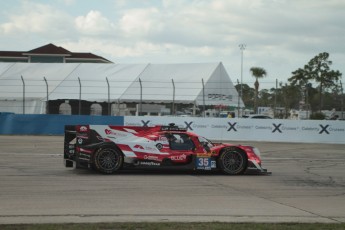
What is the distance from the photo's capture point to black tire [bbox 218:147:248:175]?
1309 centimetres

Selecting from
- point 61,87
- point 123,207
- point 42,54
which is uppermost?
point 42,54

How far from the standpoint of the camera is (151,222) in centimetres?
680

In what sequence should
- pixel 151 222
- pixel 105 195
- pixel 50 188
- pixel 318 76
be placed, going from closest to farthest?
pixel 151 222
pixel 105 195
pixel 50 188
pixel 318 76

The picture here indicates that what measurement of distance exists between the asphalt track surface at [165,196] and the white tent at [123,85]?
19436mm

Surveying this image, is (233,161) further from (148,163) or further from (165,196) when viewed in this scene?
(165,196)

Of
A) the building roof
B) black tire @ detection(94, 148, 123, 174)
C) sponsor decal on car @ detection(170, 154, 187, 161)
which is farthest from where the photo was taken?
the building roof

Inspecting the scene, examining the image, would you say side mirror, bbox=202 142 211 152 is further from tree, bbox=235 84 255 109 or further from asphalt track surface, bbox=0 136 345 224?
tree, bbox=235 84 255 109

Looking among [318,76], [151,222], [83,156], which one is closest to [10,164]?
[83,156]

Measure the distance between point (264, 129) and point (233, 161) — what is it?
54.8 feet

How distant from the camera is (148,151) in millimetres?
12789

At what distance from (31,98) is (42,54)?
42363mm

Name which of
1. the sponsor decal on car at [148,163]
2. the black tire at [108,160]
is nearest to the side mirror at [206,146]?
Result: the sponsor decal on car at [148,163]

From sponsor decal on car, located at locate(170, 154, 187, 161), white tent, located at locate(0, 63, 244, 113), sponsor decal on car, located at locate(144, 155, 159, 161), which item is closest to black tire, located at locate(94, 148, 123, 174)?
sponsor decal on car, located at locate(144, 155, 159, 161)

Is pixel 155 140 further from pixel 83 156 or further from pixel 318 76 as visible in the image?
pixel 318 76
